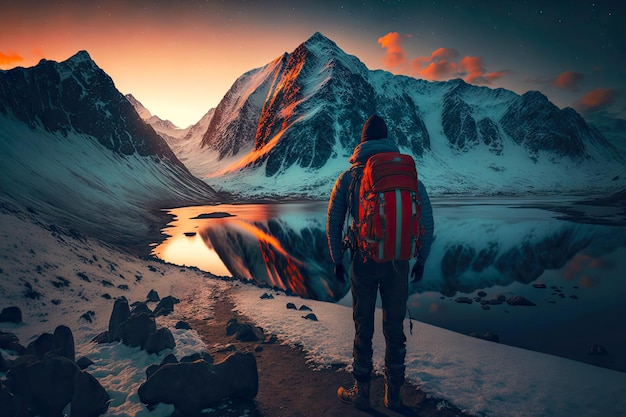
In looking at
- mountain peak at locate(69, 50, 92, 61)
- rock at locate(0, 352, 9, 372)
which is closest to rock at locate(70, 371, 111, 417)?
rock at locate(0, 352, 9, 372)

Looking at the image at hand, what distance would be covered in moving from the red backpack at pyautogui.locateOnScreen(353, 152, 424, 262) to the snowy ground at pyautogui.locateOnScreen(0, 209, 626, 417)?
8.27 feet

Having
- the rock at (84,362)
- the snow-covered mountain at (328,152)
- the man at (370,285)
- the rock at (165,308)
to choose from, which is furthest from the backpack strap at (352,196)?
the snow-covered mountain at (328,152)

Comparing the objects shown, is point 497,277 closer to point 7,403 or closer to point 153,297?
point 153,297

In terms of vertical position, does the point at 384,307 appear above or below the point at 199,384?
above

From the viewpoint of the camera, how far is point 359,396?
431cm

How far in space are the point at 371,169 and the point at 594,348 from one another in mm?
7656

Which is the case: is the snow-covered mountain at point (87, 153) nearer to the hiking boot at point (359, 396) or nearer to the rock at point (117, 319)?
the rock at point (117, 319)

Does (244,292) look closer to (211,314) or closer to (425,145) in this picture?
(211,314)

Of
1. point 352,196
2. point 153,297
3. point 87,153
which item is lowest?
point 153,297

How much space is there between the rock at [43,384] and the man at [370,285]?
3.58 meters

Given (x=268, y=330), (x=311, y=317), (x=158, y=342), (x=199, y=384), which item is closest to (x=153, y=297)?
(x=268, y=330)

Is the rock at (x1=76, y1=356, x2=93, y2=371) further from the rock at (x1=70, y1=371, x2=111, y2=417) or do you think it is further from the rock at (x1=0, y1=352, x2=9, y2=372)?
the rock at (x1=70, y1=371, x2=111, y2=417)

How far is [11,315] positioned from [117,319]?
7.71 ft

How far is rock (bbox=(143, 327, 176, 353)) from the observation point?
18.2 ft
